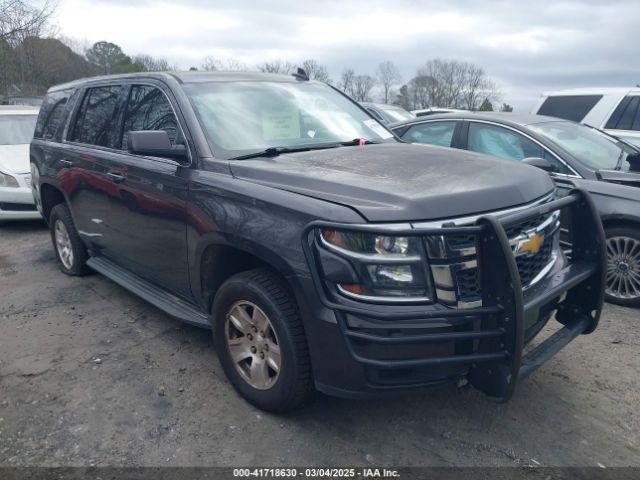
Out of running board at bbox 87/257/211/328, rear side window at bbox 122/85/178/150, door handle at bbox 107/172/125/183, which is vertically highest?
rear side window at bbox 122/85/178/150

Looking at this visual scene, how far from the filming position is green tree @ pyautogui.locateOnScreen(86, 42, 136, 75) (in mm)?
47300

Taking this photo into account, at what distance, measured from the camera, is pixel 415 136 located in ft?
20.5

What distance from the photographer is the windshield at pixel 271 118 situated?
135 inches

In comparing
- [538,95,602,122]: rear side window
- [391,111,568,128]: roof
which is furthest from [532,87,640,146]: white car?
[391,111,568,128]: roof

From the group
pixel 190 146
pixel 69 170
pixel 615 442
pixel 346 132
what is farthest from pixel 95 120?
pixel 615 442

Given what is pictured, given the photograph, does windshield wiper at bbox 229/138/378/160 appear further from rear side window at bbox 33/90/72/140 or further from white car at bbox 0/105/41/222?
white car at bbox 0/105/41/222

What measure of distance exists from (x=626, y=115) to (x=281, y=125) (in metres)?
6.43

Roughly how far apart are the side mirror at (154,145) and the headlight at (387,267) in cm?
140

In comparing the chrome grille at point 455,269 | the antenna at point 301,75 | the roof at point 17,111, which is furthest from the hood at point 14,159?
the chrome grille at point 455,269

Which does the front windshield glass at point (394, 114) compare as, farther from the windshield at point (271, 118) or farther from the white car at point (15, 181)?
the windshield at point (271, 118)

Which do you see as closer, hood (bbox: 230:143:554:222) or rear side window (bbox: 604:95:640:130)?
hood (bbox: 230:143:554:222)

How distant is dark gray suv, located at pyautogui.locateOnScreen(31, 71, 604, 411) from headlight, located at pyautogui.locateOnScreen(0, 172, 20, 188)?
369 centimetres

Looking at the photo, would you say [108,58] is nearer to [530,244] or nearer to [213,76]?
[213,76]

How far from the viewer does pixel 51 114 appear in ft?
18.2
